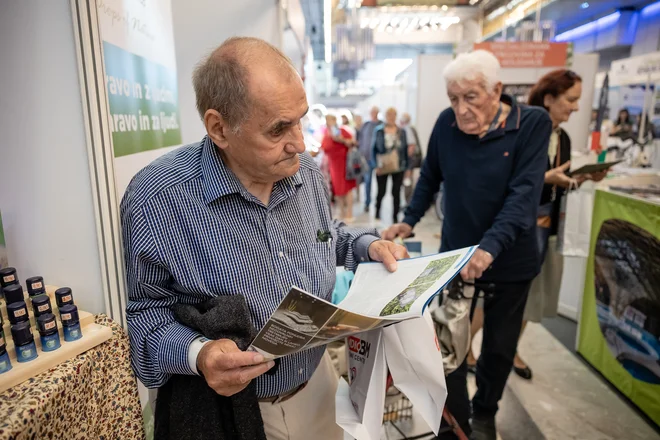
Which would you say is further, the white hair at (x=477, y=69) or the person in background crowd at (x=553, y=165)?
the person in background crowd at (x=553, y=165)

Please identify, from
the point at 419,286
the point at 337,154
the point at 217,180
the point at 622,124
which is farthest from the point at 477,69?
the point at 622,124

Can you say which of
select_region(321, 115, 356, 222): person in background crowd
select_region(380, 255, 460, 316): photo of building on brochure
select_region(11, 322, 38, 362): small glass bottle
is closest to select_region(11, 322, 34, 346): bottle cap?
select_region(11, 322, 38, 362): small glass bottle

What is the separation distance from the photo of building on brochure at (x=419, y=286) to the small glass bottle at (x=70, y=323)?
Result: 698 millimetres

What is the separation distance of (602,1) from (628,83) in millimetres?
3155

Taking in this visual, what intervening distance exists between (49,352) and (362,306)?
2.31 ft

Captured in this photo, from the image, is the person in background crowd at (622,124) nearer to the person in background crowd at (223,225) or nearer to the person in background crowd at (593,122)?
the person in background crowd at (593,122)

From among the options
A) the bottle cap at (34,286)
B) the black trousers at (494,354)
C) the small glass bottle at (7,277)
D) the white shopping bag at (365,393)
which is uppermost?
the small glass bottle at (7,277)

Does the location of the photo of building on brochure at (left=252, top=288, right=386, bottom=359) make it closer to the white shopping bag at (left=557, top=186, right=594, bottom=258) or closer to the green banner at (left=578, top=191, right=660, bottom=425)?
the green banner at (left=578, top=191, right=660, bottom=425)

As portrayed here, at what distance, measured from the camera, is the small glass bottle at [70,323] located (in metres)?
0.96

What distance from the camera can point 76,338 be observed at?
979 mm

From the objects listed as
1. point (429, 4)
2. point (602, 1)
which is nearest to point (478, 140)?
point (429, 4)

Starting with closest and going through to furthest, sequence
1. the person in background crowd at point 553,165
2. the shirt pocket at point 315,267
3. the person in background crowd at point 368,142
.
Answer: the shirt pocket at point 315,267 < the person in background crowd at point 553,165 < the person in background crowd at point 368,142

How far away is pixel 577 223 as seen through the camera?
279 centimetres

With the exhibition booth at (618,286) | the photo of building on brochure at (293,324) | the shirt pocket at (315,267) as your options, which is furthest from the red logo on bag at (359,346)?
the exhibition booth at (618,286)
